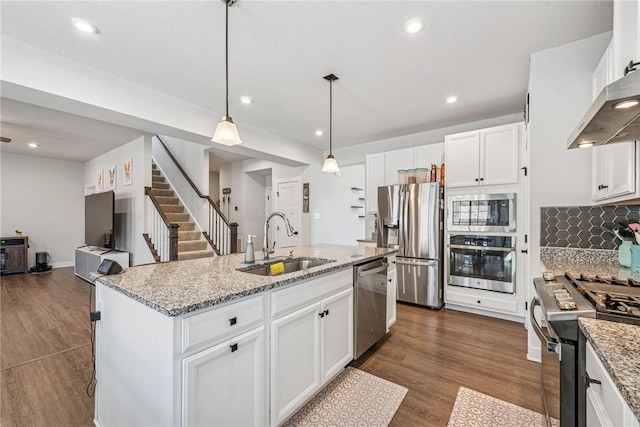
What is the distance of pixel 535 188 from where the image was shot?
7.53ft

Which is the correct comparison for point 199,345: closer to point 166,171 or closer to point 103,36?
point 103,36

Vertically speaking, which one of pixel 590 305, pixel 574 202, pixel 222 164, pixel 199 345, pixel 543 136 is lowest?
pixel 199 345

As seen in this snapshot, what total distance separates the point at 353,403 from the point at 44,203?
8.52m

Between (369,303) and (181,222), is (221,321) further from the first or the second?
(181,222)

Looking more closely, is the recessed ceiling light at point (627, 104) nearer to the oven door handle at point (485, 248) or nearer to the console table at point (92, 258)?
the oven door handle at point (485, 248)

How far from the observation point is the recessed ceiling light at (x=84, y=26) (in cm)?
192

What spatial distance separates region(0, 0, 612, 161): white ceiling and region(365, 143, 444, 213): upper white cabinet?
0.77 meters

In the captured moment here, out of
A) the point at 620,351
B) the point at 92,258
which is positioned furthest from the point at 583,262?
the point at 92,258

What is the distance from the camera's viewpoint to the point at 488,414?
1.73 meters

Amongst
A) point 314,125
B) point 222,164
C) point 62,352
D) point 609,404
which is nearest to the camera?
point 609,404

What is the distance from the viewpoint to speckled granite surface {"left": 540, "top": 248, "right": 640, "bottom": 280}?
170 centimetres

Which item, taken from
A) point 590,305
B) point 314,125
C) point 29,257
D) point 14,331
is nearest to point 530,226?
point 590,305

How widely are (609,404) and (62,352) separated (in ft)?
12.3

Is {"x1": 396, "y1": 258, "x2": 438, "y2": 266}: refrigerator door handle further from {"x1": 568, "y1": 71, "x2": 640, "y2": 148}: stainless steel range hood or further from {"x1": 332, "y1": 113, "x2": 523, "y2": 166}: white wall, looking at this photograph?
{"x1": 568, "y1": 71, "x2": 640, "y2": 148}: stainless steel range hood
